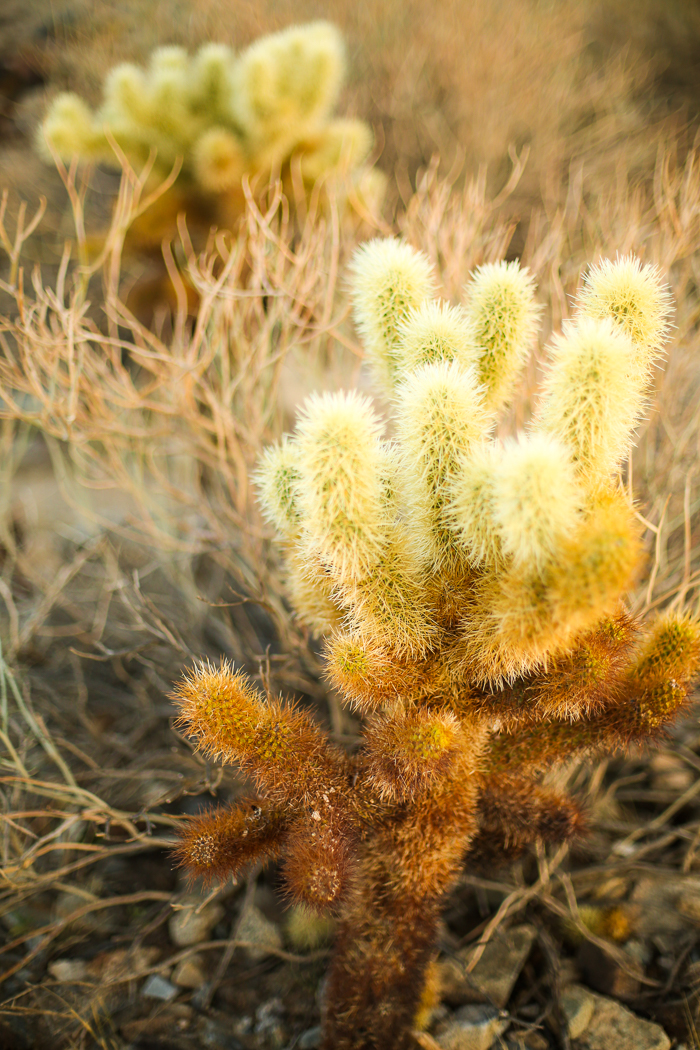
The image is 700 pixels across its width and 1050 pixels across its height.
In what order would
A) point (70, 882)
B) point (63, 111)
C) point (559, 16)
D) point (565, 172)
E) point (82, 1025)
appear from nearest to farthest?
point (82, 1025) < point (70, 882) < point (63, 111) < point (565, 172) < point (559, 16)

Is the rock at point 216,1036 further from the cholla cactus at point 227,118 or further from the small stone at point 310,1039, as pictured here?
the cholla cactus at point 227,118

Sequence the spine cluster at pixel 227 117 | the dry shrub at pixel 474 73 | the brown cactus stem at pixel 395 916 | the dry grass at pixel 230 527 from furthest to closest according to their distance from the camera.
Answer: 1. the dry shrub at pixel 474 73
2. the spine cluster at pixel 227 117
3. the dry grass at pixel 230 527
4. the brown cactus stem at pixel 395 916

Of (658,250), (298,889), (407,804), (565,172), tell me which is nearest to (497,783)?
(407,804)

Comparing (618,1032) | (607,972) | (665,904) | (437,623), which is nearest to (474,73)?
(437,623)

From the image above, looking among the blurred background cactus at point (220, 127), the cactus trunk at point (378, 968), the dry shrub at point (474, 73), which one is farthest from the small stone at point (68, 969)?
the dry shrub at point (474, 73)

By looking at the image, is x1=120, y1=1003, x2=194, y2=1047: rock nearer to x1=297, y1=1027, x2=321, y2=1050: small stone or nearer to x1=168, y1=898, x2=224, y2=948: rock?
x1=168, y1=898, x2=224, y2=948: rock

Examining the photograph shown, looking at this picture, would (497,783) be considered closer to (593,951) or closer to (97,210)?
(593,951)
